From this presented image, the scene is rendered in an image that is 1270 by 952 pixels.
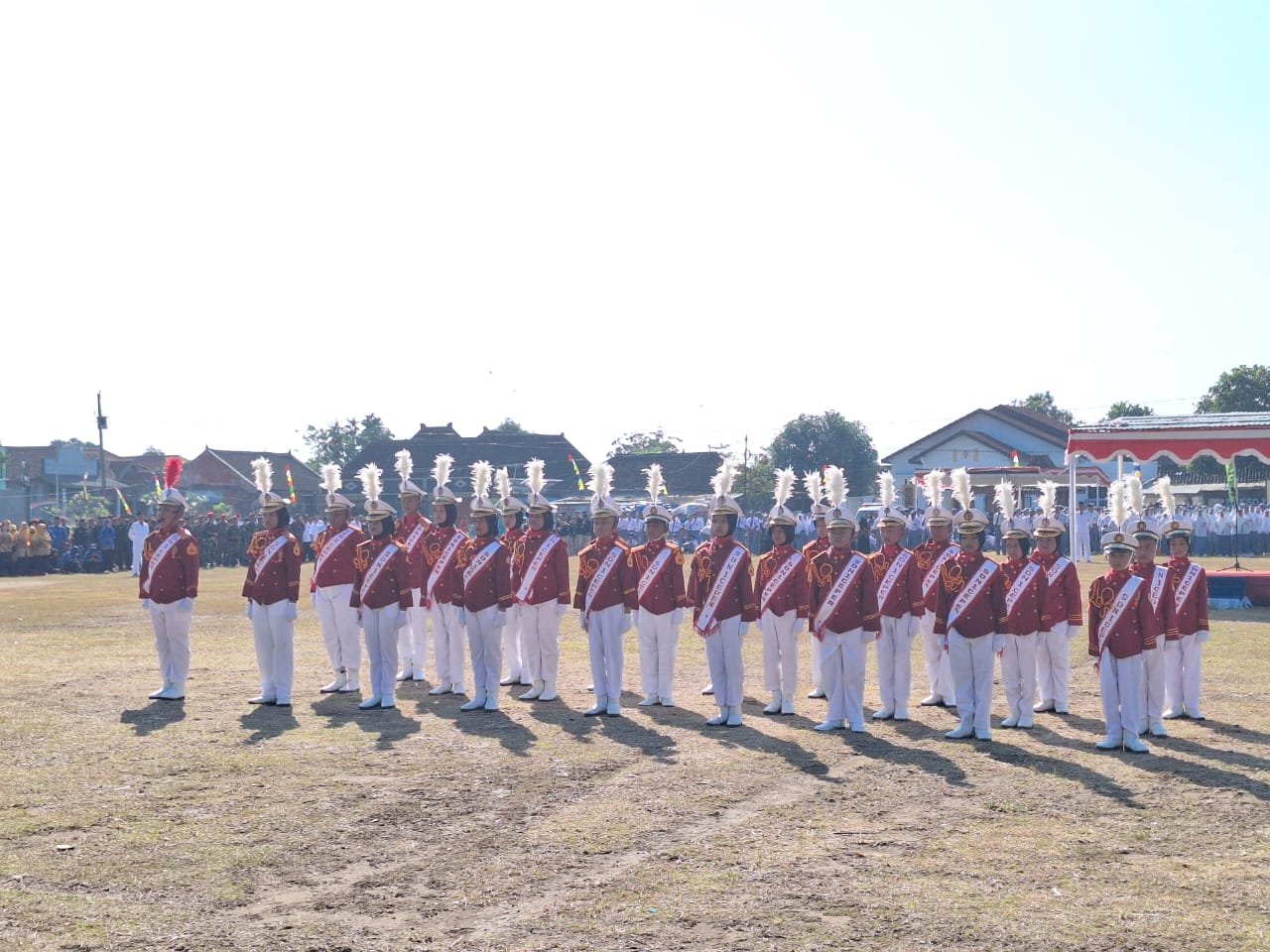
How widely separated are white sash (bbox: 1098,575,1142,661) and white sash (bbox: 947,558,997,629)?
109 centimetres

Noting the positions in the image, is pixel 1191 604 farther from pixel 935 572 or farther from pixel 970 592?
pixel 970 592

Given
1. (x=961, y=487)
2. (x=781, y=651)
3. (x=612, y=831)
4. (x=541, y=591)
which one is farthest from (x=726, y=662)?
(x=612, y=831)

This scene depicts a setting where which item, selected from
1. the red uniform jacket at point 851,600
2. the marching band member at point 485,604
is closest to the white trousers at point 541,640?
the marching band member at point 485,604

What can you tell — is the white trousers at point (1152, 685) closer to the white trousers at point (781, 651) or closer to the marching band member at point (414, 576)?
the white trousers at point (781, 651)

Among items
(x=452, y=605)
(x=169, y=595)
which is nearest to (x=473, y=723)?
(x=452, y=605)

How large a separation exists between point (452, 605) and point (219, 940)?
885 cm

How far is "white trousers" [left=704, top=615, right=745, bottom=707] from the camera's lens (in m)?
12.8

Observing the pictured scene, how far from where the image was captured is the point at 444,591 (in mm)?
15328

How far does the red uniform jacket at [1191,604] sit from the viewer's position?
43.5 ft

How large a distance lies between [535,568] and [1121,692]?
235 inches

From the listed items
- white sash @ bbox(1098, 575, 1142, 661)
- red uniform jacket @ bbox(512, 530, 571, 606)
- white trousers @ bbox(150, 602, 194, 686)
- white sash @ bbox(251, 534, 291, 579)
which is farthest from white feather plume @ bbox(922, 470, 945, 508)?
white trousers @ bbox(150, 602, 194, 686)

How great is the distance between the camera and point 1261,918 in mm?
6812

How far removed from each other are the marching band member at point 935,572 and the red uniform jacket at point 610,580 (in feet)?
9.57

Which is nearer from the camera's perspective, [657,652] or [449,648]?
[657,652]
